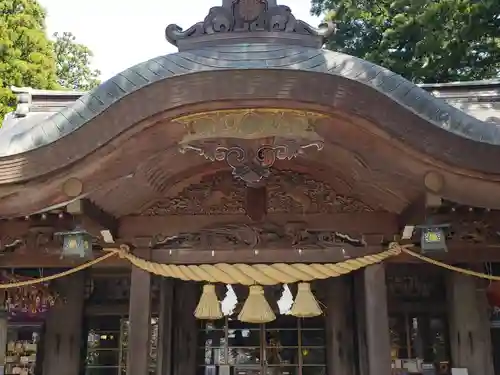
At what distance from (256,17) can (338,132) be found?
1567mm

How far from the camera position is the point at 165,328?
7336mm

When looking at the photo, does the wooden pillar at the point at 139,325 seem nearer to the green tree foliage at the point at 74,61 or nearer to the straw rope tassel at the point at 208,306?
the straw rope tassel at the point at 208,306

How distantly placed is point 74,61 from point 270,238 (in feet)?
78.2

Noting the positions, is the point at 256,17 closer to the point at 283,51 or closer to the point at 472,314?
the point at 283,51

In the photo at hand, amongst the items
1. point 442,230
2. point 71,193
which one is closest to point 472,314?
point 442,230

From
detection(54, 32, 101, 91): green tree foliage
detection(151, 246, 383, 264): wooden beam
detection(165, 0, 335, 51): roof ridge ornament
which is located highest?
detection(54, 32, 101, 91): green tree foliage

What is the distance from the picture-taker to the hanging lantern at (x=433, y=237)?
17.0 ft

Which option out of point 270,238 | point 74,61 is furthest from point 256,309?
point 74,61

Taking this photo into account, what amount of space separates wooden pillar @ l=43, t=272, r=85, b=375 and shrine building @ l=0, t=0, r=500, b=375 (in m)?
0.02

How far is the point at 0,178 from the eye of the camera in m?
5.00

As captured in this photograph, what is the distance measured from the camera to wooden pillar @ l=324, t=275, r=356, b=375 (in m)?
7.55

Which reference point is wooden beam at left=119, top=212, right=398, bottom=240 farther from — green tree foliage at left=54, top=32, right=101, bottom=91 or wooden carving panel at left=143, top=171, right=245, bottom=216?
green tree foliage at left=54, top=32, right=101, bottom=91

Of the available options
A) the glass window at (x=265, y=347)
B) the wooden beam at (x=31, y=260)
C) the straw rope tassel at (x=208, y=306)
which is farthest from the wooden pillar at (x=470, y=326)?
the wooden beam at (x=31, y=260)

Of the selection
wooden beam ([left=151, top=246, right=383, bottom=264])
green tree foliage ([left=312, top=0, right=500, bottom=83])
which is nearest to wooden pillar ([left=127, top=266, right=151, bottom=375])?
wooden beam ([left=151, top=246, right=383, bottom=264])
